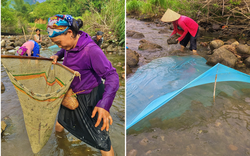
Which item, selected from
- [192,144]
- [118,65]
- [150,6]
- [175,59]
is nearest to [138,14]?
[150,6]

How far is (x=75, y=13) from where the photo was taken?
32000 mm

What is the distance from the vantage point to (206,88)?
2875 mm

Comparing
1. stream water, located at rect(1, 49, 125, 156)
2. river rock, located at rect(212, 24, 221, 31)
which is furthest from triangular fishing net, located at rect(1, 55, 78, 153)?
river rock, located at rect(212, 24, 221, 31)

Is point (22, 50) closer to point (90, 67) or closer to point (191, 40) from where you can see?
point (90, 67)

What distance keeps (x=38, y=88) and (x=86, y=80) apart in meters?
0.49

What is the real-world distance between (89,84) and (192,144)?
1.30 meters

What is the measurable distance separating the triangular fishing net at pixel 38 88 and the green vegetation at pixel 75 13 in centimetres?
291

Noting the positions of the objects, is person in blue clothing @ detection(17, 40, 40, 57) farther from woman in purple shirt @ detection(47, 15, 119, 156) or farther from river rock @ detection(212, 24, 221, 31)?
river rock @ detection(212, 24, 221, 31)

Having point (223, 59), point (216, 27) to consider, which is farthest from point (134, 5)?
point (223, 59)

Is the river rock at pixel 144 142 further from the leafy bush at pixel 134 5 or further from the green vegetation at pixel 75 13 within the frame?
the leafy bush at pixel 134 5

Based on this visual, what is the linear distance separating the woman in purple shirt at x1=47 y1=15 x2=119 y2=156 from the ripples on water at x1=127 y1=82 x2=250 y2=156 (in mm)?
612

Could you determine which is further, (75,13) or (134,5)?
(75,13)

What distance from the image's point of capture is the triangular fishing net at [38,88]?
1183 mm

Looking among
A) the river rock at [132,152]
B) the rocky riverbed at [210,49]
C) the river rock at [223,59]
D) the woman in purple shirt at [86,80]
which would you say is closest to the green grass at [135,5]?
the rocky riverbed at [210,49]
